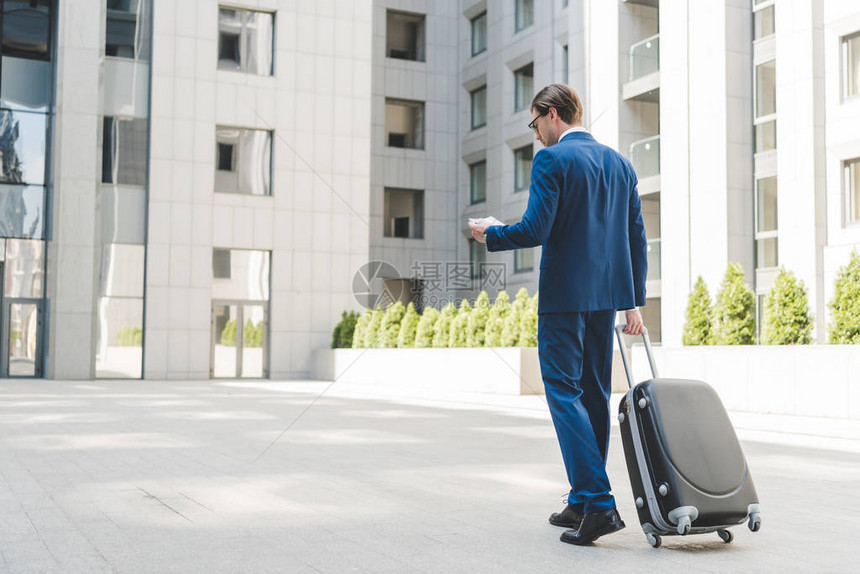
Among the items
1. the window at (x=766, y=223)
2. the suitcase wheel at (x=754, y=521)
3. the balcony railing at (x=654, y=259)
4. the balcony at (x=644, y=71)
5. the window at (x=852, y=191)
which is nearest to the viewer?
the suitcase wheel at (x=754, y=521)

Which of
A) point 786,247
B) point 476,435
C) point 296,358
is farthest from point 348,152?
point 476,435

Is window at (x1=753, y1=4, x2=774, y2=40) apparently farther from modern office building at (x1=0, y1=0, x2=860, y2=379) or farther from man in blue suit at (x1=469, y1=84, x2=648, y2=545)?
man in blue suit at (x1=469, y1=84, x2=648, y2=545)

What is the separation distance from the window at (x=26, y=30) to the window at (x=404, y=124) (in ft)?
40.3

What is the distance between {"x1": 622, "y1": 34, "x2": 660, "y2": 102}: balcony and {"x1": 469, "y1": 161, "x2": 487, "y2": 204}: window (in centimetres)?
843

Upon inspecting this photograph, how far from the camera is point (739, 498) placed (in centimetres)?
388

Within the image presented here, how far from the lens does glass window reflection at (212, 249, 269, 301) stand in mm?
26297

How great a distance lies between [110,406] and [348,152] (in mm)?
15189

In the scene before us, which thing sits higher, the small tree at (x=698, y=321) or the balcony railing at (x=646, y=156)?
the balcony railing at (x=646, y=156)

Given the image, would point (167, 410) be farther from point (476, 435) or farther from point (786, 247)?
point (786, 247)

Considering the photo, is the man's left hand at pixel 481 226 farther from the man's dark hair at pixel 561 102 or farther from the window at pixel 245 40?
the window at pixel 245 40

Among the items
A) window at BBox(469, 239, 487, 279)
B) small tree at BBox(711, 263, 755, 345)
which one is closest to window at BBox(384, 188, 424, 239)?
window at BBox(469, 239, 487, 279)

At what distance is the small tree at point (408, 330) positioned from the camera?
2275 cm

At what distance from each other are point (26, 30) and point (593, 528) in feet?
85.3

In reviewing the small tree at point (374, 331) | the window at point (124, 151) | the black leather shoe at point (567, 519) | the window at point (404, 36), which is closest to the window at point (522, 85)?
the window at point (404, 36)
